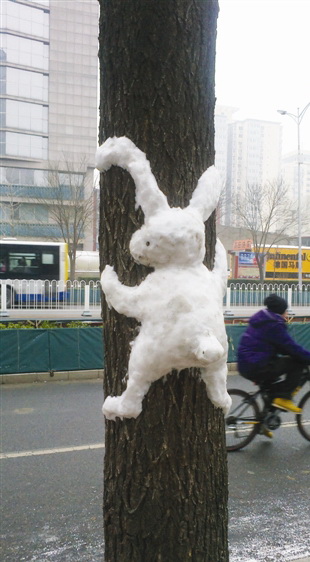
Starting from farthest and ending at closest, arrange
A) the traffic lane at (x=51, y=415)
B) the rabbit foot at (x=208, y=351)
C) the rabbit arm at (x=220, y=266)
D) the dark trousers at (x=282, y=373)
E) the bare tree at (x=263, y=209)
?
the bare tree at (x=263, y=209) → the traffic lane at (x=51, y=415) → the dark trousers at (x=282, y=373) → the rabbit arm at (x=220, y=266) → the rabbit foot at (x=208, y=351)

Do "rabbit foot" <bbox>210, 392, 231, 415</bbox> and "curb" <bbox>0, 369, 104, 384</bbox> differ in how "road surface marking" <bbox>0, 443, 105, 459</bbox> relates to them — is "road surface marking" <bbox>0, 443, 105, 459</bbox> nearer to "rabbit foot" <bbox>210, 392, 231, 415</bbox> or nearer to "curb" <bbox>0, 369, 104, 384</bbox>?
"curb" <bbox>0, 369, 104, 384</bbox>

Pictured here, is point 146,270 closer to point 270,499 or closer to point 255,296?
point 270,499

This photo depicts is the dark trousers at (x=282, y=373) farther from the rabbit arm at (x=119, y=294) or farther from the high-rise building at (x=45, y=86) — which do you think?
the high-rise building at (x=45, y=86)

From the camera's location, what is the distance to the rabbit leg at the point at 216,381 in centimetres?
178

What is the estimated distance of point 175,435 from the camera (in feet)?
5.76

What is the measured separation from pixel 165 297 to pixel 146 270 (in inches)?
5.3

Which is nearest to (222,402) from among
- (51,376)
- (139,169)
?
(139,169)

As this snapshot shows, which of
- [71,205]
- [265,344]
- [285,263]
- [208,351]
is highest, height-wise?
[71,205]

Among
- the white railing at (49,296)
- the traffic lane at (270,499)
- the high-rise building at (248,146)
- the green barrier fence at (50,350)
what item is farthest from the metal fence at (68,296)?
the high-rise building at (248,146)

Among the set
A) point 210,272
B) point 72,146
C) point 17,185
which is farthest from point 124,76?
point 72,146

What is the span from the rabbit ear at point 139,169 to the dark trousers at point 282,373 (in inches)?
169

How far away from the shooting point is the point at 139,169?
1764 mm

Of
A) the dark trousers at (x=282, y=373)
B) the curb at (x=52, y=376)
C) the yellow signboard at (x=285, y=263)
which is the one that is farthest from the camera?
the yellow signboard at (x=285, y=263)

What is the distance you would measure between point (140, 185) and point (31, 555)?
3.13 m
